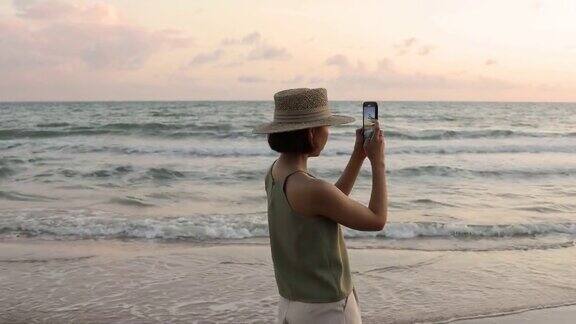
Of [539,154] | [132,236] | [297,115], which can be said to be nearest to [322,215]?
[297,115]

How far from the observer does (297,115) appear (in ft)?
7.50

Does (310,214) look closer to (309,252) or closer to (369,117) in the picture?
(309,252)

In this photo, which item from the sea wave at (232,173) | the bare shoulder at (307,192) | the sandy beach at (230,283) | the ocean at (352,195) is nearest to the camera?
the bare shoulder at (307,192)

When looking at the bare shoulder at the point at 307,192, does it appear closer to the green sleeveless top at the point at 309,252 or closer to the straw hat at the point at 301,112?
the green sleeveless top at the point at 309,252

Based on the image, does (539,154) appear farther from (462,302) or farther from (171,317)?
(171,317)

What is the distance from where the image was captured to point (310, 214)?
7.36ft

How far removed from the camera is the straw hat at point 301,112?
226 cm

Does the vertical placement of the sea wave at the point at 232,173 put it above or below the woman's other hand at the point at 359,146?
below

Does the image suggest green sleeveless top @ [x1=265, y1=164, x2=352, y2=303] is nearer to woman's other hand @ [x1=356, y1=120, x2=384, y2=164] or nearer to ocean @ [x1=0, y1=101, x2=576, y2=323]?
woman's other hand @ [x1=356, y1=120, x2=384, y2=164]

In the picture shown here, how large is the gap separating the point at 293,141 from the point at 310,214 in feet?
0.86

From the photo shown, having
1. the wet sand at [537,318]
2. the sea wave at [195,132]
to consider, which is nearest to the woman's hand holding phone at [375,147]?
the wet sand at [537,318]

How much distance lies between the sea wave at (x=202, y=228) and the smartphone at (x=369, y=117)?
20.8 feet

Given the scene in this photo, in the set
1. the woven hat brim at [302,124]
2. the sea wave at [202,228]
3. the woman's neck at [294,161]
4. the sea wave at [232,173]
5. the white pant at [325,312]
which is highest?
the woven hat brim at [302,124]

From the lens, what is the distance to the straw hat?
89.0 inches
